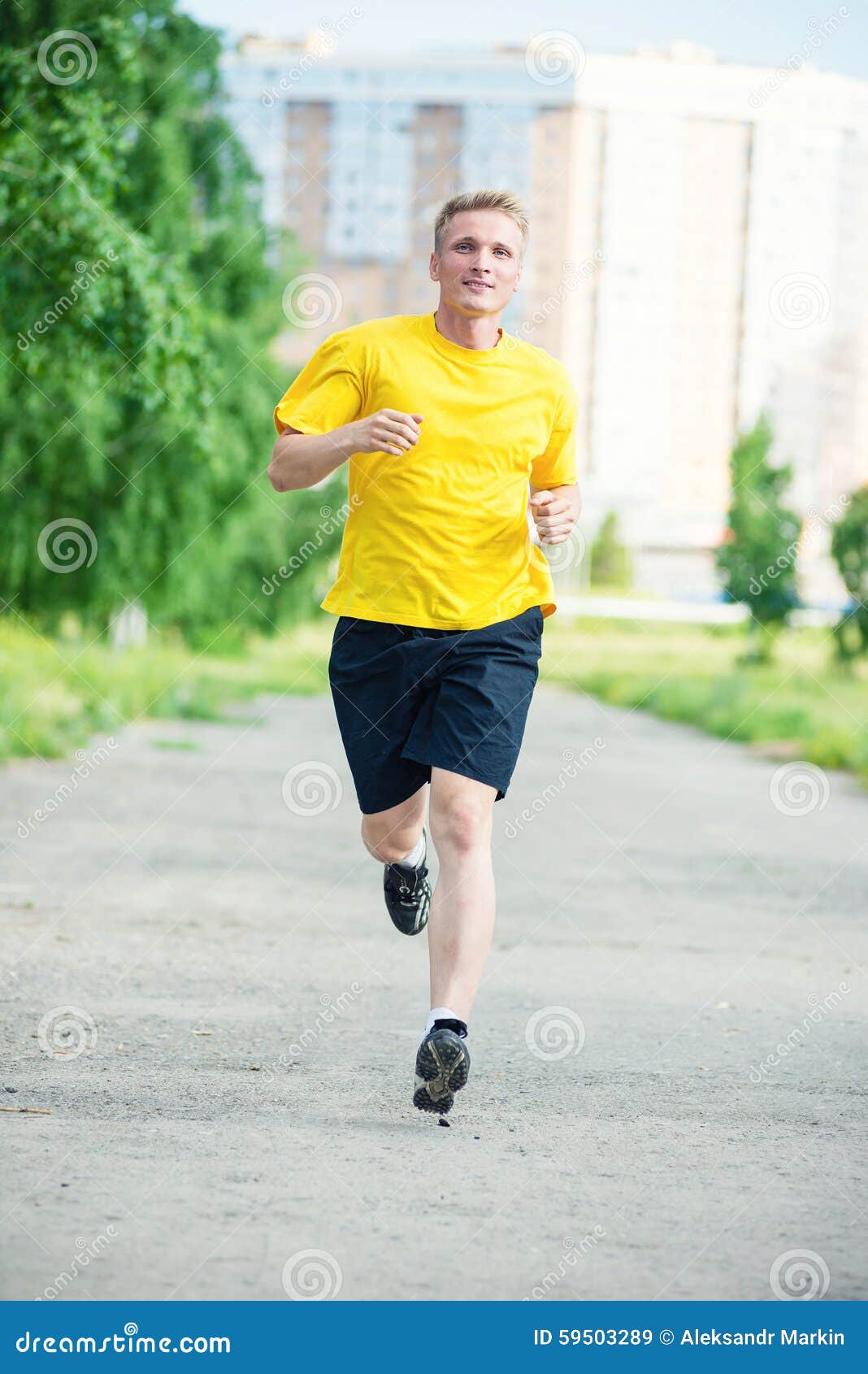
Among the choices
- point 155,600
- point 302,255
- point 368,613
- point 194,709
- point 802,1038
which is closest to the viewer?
point 368,613

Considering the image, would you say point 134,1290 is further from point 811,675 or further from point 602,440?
point 602,440

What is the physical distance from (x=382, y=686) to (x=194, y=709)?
15.6m

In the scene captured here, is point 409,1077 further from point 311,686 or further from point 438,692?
point 311,686

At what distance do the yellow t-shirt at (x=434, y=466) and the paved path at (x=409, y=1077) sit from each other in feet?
3.91

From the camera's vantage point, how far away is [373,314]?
316 ft

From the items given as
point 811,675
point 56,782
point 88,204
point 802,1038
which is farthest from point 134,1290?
point 811,675

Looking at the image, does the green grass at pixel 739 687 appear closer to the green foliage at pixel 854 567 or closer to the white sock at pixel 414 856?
the green foliage at pixel 854 567

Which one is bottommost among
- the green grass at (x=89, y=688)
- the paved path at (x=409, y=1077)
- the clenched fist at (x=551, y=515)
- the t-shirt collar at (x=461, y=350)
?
the green grass at (x=89, y=688)

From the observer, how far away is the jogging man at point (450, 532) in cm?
410

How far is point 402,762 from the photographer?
438cm

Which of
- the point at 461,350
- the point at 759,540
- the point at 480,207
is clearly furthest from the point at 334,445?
the point at 759,540

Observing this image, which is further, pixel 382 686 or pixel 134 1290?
pixel 382 686

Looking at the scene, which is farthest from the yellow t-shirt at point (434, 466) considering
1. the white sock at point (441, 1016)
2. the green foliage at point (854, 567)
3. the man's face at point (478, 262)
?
the green foliage at point (854, 567)

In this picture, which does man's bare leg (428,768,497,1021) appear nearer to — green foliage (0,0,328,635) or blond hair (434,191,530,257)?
blond hair (434,191,530,257)
